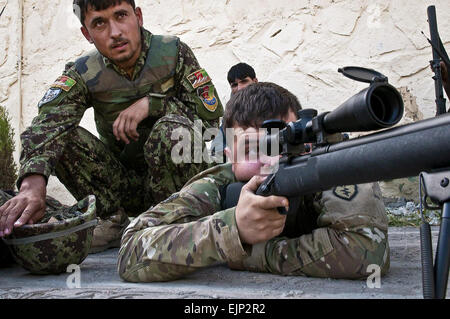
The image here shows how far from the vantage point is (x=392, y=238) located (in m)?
2.95

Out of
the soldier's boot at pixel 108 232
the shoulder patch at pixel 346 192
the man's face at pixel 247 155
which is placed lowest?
the soldier's boot at pixel 108 232

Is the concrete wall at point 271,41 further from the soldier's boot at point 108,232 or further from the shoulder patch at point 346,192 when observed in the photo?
the shoulder patch at point 346,192

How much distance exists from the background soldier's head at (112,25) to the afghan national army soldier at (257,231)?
1085 millimetres

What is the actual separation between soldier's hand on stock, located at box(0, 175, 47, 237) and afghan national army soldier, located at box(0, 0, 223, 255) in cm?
27

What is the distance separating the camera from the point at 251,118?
1.90 metres

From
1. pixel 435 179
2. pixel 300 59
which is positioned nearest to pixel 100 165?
pixel 435 179

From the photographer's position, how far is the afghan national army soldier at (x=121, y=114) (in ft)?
8.79

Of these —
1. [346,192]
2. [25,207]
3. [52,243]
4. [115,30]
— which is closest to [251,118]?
[346,192]

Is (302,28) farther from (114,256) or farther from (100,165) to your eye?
(114,256)

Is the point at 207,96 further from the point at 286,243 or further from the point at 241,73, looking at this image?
the point at 241,73

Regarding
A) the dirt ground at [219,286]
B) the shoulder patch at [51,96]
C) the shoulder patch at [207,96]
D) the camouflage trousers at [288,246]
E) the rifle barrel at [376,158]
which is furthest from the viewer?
the shoulder patch at [207,96]

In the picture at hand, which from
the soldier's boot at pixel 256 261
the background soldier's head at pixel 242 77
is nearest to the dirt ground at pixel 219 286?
the soldier's boot at pixel 256 261

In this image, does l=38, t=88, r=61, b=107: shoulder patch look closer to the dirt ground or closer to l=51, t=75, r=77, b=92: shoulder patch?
l=51, t=75, r=77, b=92: shoulder patch

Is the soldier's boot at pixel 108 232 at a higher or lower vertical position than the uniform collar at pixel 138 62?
lower
